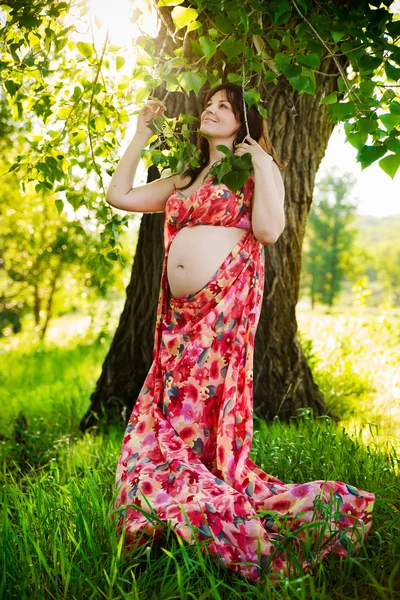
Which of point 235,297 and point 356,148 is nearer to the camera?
point 356,148

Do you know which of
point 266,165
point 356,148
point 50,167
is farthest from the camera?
point 50,167

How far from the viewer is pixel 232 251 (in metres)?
2.54

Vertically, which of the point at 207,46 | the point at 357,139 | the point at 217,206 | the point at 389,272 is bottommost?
the point at 217,206

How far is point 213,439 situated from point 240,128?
55.9 inches

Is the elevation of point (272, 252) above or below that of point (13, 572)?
above

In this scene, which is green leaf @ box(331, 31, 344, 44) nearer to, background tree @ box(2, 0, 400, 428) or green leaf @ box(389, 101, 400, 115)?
background tree @ box(2, 0, 400, 428)

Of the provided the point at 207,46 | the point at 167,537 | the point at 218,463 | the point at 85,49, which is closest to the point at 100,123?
the point at 85,49

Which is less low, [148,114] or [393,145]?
[148,114]

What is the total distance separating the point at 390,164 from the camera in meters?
1.98

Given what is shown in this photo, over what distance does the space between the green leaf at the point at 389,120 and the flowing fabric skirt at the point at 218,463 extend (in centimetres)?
78

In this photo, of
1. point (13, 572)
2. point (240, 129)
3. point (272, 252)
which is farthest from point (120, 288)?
point (13, 572)

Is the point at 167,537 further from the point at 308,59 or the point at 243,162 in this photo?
the point at 308,59

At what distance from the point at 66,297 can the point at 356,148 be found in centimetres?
1278

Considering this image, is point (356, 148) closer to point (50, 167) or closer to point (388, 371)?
point (50, 167)
